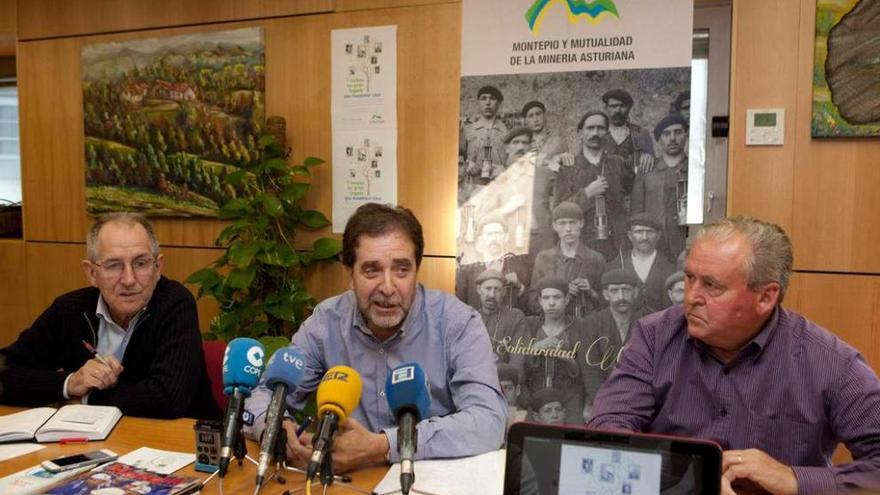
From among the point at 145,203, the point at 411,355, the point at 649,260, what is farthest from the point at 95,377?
the point at 649,260

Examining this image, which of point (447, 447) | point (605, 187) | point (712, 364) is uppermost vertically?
point (605, 187)

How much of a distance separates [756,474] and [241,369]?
114 centimetres

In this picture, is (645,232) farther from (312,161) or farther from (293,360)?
(293,360)

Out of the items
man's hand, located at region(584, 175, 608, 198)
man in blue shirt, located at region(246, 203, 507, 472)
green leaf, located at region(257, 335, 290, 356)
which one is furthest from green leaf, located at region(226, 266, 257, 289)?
man's hand, located at region(584, 175, 608, 198)

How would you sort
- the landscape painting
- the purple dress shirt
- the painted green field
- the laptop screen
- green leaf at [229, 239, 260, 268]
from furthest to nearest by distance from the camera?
1. the painted green field
2. the landscape painting
3. green leaf at [229, 239, 260, 268]
4. the purple dress shirt
5. the laptop screen

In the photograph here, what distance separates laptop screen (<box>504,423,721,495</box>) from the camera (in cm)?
108

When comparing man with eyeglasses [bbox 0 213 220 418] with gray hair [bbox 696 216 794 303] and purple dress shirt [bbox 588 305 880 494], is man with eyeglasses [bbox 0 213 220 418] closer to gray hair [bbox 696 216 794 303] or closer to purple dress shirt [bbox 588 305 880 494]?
purple dress shirt [bbox 588 305 880 494]

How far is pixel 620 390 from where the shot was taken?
1.81 meters

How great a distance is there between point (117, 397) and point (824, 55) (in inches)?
121

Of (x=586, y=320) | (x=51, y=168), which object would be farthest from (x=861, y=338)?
(x=51, y=168)

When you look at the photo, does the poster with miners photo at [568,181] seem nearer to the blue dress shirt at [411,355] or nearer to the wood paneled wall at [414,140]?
the wood paneled wall at [414,140]

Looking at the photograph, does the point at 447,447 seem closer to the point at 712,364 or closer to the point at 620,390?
the point at 620,390

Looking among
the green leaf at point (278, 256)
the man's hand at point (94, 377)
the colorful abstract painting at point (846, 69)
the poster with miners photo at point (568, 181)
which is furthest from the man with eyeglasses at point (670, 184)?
the man's hand at point (94, 377)

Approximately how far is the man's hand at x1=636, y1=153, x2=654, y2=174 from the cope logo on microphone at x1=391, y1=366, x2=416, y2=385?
206 cm
